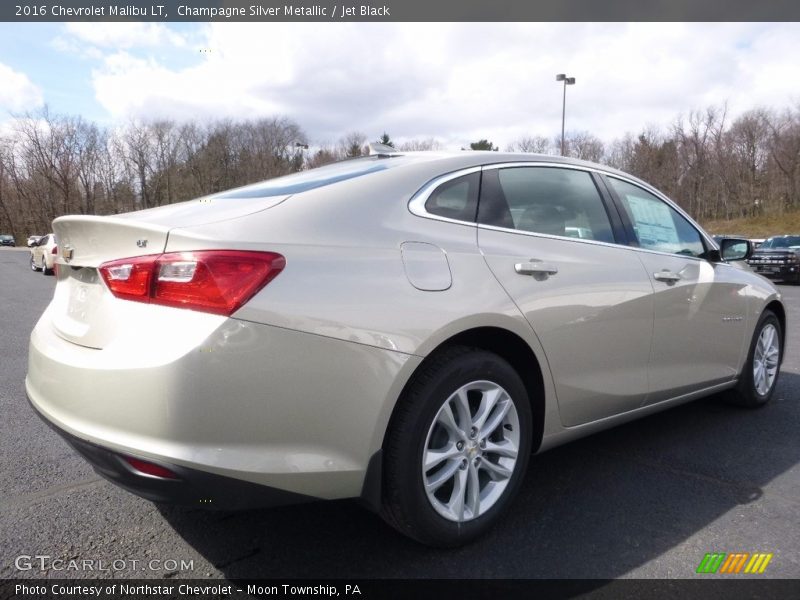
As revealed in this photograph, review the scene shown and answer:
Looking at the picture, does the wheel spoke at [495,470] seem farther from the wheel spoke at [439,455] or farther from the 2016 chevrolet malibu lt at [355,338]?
the wheel spoke at [439,455]

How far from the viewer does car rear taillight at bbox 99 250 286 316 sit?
1.93 metres

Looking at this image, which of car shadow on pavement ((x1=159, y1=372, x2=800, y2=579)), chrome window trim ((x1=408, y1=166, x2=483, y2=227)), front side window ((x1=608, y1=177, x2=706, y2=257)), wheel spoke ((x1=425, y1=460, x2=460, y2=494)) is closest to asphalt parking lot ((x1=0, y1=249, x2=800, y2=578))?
car shadow on pavement ((x1=159, y1=372, x2=800, y2=579))

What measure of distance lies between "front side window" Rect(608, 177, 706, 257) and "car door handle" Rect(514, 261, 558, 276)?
949 mm

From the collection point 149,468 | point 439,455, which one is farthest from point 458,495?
point 149,468

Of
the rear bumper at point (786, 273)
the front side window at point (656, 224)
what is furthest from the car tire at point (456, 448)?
the rear bumper at point (786, 273)

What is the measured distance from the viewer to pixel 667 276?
11.1ft

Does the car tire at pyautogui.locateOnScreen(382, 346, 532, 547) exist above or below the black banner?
above

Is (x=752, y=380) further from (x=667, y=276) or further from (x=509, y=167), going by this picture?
(x=509, y=167)

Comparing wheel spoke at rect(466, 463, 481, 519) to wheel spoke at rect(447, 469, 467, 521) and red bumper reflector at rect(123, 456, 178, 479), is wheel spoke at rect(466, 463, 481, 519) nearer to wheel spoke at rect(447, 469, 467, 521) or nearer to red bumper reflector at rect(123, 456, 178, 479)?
wheel spoke at rect(447, 469, 467, 521)

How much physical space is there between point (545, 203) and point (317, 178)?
112 cm

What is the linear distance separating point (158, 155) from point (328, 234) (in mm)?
74520

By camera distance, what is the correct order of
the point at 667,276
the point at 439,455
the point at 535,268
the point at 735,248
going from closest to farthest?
1. the point at 439,455
2. the point at 535,268
3. the point at 667,276
4. the point at 735,248

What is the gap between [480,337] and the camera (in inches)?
100

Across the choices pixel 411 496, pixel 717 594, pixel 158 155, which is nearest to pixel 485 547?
pixel 411 496
